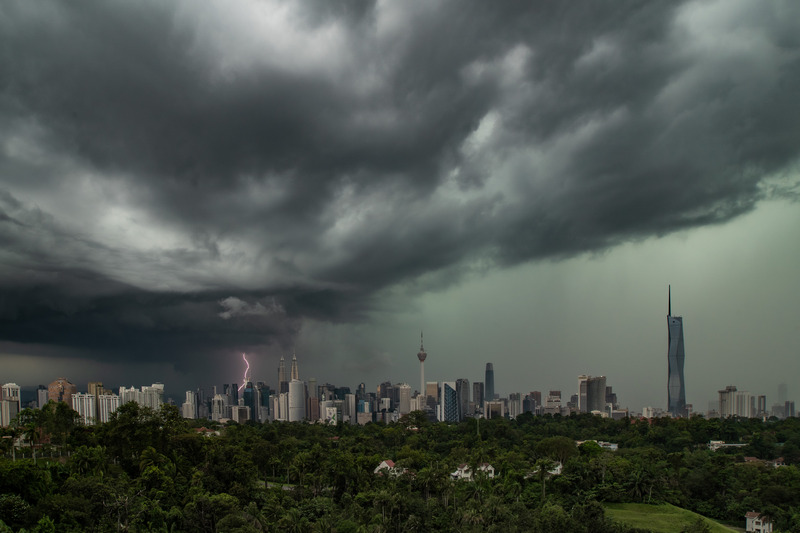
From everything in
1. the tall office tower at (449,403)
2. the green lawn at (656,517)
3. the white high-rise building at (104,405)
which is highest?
the green lawn at (656,517)

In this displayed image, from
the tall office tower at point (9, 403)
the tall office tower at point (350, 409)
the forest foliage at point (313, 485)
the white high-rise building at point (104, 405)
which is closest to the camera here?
the forest foliage at point (313, 485)

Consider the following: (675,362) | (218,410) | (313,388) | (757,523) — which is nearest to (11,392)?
(218,410)

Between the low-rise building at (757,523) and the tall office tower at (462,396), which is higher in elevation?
the low-rise building at (757,523)

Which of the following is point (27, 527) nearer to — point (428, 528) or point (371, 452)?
point (428, 528)

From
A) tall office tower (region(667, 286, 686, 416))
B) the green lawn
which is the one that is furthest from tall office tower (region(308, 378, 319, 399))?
the green lawn

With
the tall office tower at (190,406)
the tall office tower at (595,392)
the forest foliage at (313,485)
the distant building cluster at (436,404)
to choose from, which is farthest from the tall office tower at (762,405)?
the tall office tower at (190,406)

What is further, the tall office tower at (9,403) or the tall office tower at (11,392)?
the tall office tower at (11,392)

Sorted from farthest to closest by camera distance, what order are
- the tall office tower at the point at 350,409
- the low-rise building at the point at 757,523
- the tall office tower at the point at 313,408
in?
the tall office tower at the point at 350,409 < the tall office tower at the point at 313,408 < the low-rise building at the point at 757,523

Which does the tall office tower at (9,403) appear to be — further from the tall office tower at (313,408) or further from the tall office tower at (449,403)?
the tall office tower at (449,403)
